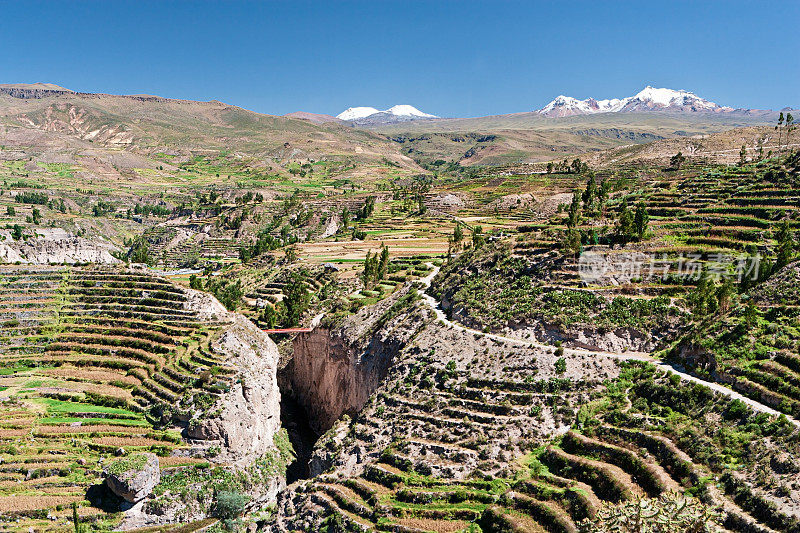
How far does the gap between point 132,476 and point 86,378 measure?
1725cm

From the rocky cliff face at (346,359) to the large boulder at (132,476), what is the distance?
62.2ft

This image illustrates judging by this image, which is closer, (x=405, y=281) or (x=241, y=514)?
(x=241, y=514)

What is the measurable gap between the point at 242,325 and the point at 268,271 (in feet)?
108

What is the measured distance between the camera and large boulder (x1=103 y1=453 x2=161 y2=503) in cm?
4318

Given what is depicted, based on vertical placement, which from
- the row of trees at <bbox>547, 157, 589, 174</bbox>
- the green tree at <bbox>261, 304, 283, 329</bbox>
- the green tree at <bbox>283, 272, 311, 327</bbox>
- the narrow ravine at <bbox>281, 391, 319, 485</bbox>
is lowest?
the narrow ravine at <bbox>281, 391, 319, 485</bbox>

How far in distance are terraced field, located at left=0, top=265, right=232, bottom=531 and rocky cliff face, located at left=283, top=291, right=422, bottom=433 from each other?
12.1m

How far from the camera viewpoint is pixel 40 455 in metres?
45.7

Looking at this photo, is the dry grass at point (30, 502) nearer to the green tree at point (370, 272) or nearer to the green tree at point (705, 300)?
the green tree at point (370, 272)

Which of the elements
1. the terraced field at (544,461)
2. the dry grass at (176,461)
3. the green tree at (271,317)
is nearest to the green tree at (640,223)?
the terraced field at (544,461)

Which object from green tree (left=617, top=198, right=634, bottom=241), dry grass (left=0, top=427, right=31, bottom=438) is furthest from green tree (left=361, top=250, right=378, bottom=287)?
dry grass (left=0, top=427, right=31, bottom=438)

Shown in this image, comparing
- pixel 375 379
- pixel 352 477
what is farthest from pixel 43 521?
pixel 375 379

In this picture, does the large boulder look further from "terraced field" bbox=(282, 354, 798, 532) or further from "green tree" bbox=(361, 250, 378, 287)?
"green tree" bbox=(361, 250, 378, 287)

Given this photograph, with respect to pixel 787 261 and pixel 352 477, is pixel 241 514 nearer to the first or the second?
pixel 352 477

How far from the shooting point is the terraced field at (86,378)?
44.0 metres
